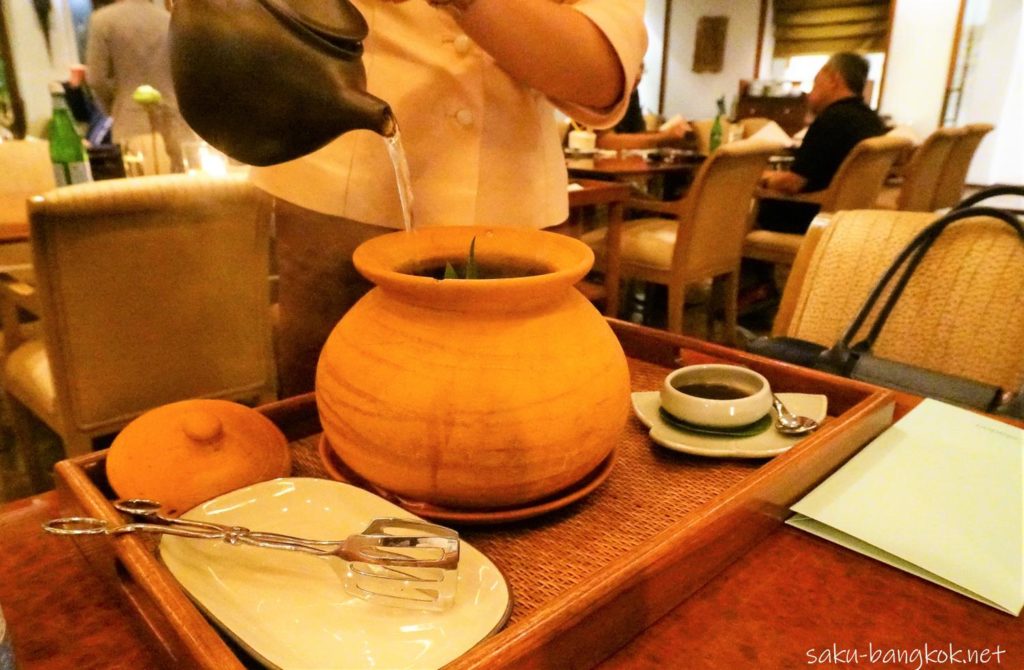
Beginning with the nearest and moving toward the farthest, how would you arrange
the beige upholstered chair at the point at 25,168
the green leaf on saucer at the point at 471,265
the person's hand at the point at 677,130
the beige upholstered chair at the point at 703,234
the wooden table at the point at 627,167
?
the green leaf on saucer at the point at 471,265 < the beige upholstered chair at the point at 25,168 < the beige upholstered chair at the point at 703,234 < the wooden table at the point at 627,167 < the person's hand at the point at 677,130

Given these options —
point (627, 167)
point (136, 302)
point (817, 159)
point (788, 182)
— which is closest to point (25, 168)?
point (136, 302)

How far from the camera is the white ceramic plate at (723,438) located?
68 centimetres

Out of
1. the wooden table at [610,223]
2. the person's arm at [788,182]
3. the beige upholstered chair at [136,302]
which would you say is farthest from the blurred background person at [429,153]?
the person's arm at [788,182]

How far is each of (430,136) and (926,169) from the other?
363 cm

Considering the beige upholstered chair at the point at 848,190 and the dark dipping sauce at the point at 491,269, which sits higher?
the dark dipping sauce at the point at 491,269

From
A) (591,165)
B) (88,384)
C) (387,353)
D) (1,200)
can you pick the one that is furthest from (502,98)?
(591,165)

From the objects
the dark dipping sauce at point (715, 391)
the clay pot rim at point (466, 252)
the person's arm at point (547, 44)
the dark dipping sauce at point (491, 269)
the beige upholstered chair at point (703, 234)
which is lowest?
the beige upholstered chair at point (703, 234)

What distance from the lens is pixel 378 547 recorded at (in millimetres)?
491

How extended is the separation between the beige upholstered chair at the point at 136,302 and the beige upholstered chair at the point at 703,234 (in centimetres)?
172

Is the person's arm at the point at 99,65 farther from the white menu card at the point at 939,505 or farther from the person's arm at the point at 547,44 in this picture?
the white menu card at the point at 939,505

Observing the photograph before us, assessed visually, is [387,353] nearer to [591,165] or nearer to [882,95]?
[591,165]

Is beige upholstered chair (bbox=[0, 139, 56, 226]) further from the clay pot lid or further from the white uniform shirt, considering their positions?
the clay pot lid

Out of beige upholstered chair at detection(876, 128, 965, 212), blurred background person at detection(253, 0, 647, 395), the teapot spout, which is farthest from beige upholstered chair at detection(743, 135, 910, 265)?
the teapot spout

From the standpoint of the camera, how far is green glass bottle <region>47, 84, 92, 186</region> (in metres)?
2.16
